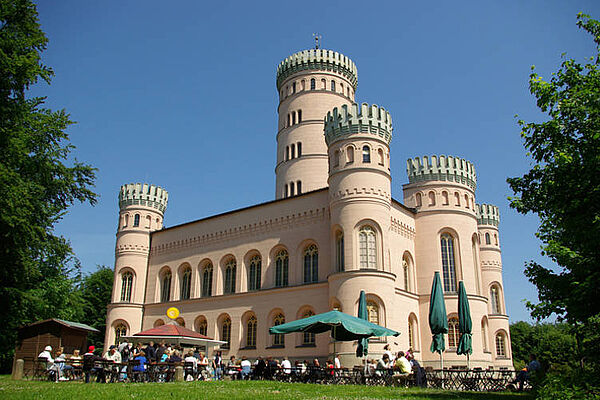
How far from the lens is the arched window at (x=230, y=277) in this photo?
122ft

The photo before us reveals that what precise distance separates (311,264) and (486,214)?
20124 millimetres

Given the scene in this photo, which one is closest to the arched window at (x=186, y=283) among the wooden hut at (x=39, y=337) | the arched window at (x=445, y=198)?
the wooden hut at (x=39, y=337)

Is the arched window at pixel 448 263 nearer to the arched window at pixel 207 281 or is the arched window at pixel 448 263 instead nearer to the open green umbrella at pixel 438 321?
the open green umbrella at pixel 438 321

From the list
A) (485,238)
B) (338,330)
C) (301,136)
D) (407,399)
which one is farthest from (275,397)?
(485,238)

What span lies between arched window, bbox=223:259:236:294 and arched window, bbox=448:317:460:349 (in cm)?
1509

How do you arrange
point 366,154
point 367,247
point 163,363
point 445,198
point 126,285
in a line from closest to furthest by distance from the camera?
point 163,363 < point 367,247 < point 366,154 < point 445,198 < point 126,285

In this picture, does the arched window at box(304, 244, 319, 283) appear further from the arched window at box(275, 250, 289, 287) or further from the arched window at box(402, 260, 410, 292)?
the arched window at box(402, 260, 410, 292)

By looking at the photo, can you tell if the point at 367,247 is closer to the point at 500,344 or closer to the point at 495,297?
the point at 500,344

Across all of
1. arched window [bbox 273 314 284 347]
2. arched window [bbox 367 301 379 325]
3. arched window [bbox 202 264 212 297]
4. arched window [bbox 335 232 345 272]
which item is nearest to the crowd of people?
arched window [bbox 367 301 379 325]

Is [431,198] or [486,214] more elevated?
[486,214]

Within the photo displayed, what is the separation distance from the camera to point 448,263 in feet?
114

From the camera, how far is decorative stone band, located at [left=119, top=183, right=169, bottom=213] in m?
43.9

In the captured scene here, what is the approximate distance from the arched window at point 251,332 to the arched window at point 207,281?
4734 mm

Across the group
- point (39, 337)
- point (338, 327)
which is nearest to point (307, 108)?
point (338, 327)
